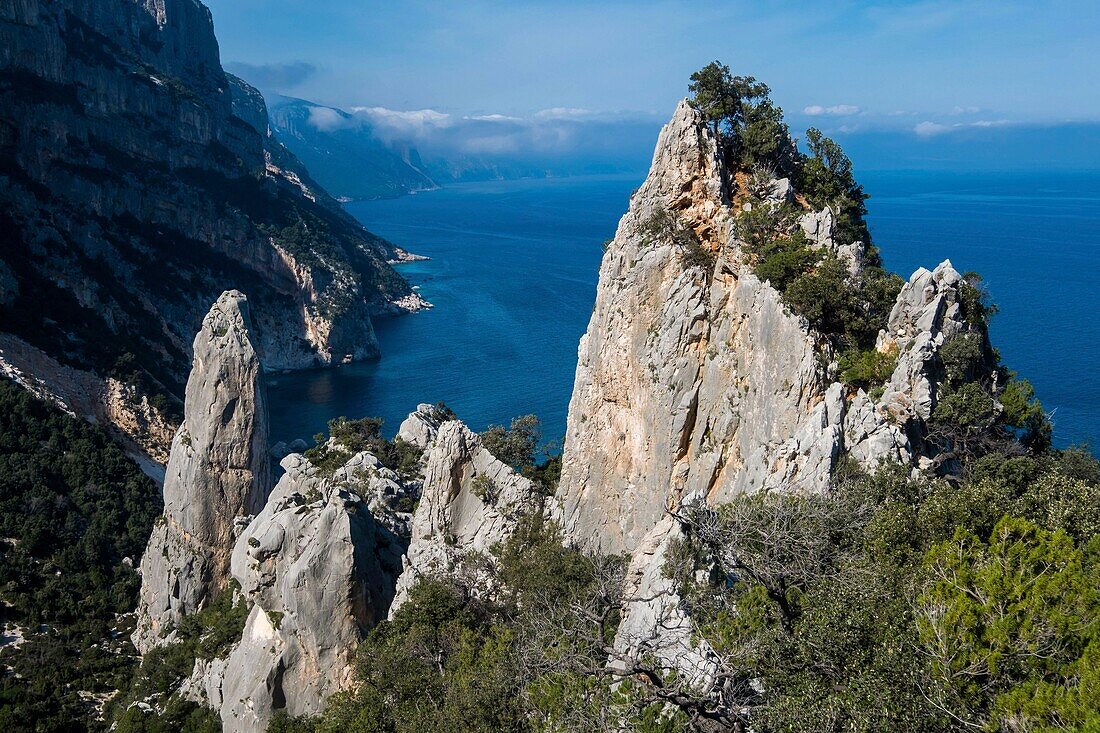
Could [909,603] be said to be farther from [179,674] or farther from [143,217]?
[143,217]

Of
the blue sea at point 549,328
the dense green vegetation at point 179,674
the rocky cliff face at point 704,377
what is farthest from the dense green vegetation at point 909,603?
the blue sea at point 549,328

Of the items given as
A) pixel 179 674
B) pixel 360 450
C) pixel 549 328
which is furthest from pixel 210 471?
pixel 549 328

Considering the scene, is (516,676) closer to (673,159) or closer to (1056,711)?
(1056,711)

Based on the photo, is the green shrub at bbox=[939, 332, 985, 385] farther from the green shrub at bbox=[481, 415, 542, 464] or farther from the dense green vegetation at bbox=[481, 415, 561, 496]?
the green shrub at bbox=[481, 415, 542, 464]

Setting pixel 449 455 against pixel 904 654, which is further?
pixel 449 455

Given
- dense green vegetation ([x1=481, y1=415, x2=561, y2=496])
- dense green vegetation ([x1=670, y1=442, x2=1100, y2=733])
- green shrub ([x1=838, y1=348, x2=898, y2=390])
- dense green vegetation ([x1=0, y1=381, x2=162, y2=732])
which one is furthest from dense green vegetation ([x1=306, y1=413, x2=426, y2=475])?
dense green vegetation ([x1=670, y1=442, x2=1100, y2=733])

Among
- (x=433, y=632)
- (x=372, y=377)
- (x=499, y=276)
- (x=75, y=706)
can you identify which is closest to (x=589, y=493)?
(x=433, y=632)
